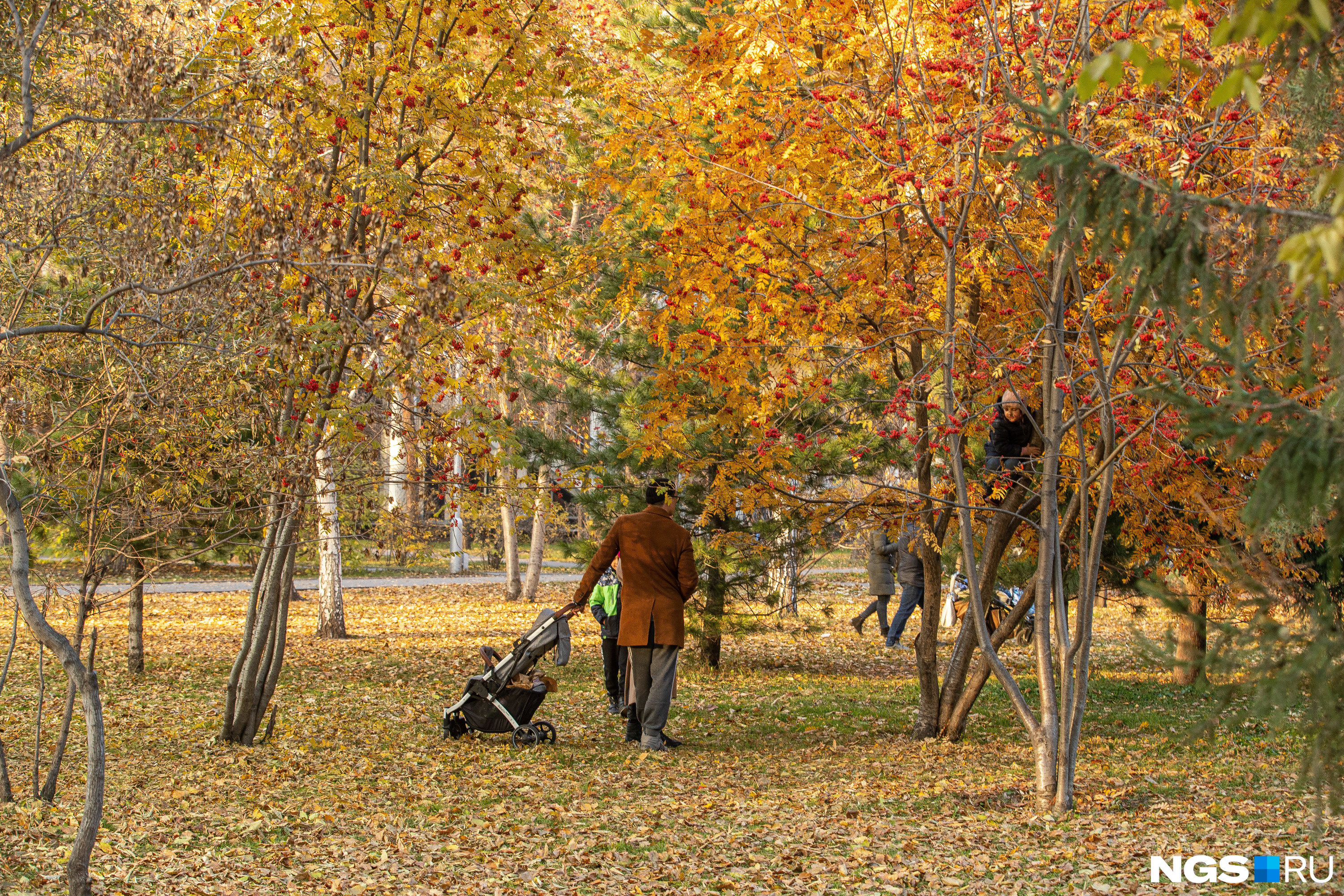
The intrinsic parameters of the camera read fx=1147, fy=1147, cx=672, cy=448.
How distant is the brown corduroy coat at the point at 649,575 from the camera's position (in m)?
8.29

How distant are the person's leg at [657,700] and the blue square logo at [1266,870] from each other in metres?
4.12

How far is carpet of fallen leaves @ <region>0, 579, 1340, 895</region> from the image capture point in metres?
5.30

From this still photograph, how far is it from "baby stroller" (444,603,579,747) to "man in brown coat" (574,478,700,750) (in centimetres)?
32

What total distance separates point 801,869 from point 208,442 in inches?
157

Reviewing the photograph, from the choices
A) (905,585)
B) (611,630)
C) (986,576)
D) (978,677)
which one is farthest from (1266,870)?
(905,585)

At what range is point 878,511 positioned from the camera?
8.66 metres

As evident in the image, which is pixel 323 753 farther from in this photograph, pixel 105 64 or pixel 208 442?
pixel 105 64

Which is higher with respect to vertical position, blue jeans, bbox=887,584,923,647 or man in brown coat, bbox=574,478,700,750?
man in brown coat, bbox=574,478,700,750

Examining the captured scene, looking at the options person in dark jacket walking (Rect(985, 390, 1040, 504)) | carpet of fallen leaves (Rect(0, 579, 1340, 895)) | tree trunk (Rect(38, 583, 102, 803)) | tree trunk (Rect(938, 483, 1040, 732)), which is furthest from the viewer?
tree trunk (Rect(938, 483, 1040, 732))

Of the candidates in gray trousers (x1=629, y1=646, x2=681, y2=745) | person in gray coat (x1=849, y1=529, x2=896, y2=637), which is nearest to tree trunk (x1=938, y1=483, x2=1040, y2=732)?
gray trousers (x1=629, y1=646, x2=681, y2=745)

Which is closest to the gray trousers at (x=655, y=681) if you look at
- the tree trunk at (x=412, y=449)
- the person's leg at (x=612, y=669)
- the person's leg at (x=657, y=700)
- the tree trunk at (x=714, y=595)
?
the person's leg at (x=657, y=700)

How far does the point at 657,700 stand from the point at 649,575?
3.12ft

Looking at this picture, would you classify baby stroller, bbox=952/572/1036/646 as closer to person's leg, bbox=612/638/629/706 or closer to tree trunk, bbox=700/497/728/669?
tree trunk, bbox=700/497/728/669

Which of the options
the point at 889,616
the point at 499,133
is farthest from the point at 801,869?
the point at 889,616
